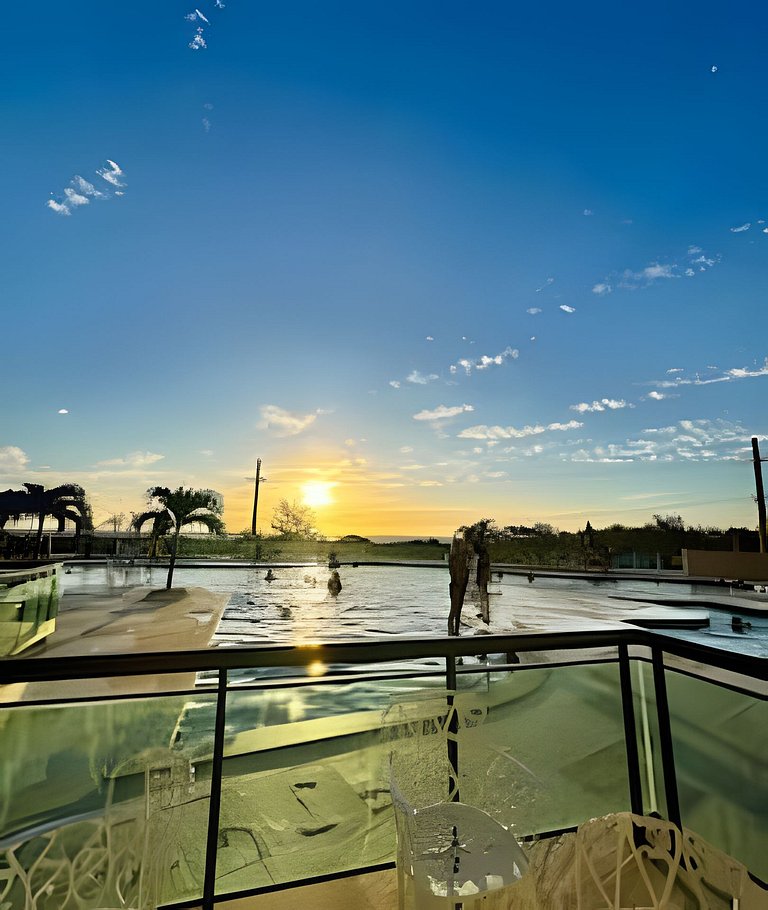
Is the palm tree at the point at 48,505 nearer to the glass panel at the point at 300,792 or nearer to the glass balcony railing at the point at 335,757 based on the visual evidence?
the glass balcony railing at the point at 335,757

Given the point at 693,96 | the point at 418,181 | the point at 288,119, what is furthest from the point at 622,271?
the point at 288,119

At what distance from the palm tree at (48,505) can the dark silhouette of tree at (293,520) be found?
750cm

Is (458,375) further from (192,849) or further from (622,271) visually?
(192,849)

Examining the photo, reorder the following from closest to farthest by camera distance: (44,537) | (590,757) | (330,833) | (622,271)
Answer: (330,833), (590,757), (622,271), (44,537)

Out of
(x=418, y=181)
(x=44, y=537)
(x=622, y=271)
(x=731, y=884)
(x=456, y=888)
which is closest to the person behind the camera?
(x=731, y=884)

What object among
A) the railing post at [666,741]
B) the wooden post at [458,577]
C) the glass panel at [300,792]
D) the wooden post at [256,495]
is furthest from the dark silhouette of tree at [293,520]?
the railing post at [666,741]

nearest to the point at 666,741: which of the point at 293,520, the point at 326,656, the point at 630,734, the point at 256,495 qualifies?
the point at 630,734

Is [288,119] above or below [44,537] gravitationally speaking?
above

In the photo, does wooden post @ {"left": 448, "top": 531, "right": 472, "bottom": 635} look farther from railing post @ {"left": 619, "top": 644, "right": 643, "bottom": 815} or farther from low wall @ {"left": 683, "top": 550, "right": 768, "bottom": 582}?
railing post @ {"left": 619, "top": 644, "right": 643, "bottom": 815}

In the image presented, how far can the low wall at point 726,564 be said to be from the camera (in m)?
17.8

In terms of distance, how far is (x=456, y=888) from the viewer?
86 cm

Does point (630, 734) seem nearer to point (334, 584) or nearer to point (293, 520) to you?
point (334, 584)

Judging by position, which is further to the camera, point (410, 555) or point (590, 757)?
point (410, 555)

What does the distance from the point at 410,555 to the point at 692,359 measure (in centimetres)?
1441
